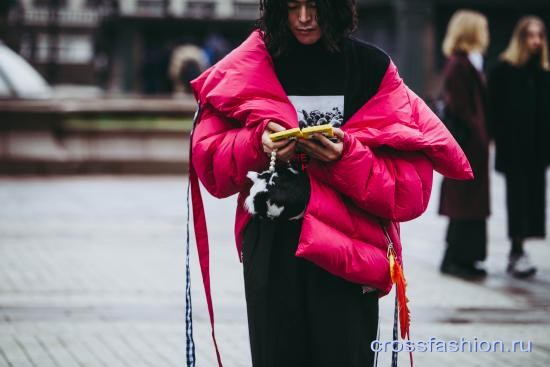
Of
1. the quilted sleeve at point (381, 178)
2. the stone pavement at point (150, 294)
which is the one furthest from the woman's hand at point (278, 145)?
the stone pavement at point (150, 294)

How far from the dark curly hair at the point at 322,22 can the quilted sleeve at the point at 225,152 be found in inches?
11.5

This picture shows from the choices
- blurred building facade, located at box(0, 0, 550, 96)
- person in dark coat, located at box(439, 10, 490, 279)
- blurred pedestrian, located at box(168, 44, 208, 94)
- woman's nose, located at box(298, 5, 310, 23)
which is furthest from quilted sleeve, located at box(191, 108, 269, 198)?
blurred pedestrian, located at box(168, 44, 208, 94)

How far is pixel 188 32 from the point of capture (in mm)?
38938

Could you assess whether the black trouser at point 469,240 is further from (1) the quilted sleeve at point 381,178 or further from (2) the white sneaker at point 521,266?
(1) the quilted sleeve at point 381,178

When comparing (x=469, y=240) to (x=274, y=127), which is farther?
(x=469, y=240)

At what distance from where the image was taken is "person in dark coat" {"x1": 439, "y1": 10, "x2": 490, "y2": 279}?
28.3 feet

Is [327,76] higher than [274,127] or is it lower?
higher

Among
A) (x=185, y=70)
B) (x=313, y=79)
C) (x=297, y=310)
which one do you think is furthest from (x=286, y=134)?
(x=185, y=70)

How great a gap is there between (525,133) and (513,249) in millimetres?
900

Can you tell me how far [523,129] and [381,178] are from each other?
5568mm

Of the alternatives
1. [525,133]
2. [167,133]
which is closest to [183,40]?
[167,133]

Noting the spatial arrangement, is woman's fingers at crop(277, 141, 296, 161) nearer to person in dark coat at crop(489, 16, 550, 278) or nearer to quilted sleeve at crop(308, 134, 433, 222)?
quilted sleeve at crop(308, 134, 433, 222)

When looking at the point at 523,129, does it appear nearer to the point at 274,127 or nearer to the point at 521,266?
the point at 521,266

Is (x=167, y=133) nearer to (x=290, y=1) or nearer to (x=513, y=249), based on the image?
(x=513, y=249)
